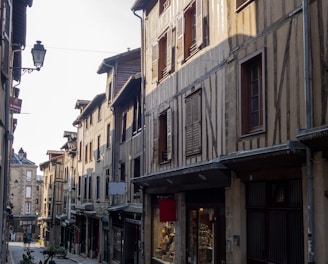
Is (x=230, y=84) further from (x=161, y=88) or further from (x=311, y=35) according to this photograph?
(x=161, y=88)

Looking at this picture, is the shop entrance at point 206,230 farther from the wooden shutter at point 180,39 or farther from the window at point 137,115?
the window at point 137,115

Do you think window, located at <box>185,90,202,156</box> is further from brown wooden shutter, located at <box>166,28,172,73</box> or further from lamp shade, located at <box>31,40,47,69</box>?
lamp shade, located at <box>31,40,47,69</box>

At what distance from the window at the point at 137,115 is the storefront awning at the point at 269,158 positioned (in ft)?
32.2

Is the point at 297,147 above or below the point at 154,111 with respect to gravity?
below

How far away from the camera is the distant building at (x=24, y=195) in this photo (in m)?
68.6

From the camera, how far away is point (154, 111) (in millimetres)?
16734

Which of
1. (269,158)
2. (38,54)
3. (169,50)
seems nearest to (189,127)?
(169,50)

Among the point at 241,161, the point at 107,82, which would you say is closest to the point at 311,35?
the point at 241,161

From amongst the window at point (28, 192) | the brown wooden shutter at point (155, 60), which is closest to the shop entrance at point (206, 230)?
the brown wooden shutter at point (155, 60)

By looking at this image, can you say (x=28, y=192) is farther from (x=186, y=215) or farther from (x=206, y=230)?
(x=206, y=230)

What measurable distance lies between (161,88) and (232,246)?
6817mm

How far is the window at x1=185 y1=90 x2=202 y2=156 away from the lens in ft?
41.7

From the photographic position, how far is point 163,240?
15.8 meters

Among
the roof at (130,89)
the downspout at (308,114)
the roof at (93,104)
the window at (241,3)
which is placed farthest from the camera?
the roof at (93,104)
